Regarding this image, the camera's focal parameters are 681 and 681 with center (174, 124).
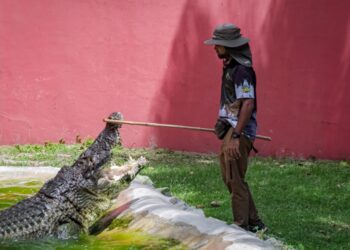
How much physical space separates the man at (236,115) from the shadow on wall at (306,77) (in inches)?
158

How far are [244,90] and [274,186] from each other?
2679mm

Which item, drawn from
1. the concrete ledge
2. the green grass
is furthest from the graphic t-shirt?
the green grass

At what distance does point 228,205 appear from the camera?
617cm

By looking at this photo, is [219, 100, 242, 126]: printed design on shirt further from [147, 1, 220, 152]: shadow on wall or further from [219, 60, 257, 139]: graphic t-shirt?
[147, 1, 220, 152]: shadow on wall

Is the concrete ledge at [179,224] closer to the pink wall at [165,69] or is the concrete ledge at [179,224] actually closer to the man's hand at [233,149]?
the man's hand at [233,149]

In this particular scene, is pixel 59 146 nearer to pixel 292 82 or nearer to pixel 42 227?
pixel 292 82

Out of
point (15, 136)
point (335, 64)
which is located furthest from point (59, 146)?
point (335, 64)

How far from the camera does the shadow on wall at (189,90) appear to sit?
892 centimetres

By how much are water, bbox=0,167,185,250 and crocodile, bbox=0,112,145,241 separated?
129 mm

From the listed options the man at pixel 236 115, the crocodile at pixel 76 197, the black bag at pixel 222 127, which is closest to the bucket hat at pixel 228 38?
the man at pixel 236 115

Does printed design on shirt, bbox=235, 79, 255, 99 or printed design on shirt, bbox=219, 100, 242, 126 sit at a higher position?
printed design on shirt, bbox=235, 79, 255, 99

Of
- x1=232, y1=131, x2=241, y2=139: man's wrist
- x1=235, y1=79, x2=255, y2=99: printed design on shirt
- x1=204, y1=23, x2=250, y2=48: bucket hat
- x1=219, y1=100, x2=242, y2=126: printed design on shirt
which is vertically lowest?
x1=232, y1=131, x2=241, y2=139: man's wrist

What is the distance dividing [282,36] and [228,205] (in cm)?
334

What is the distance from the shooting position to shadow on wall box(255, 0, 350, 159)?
28.3 feet
